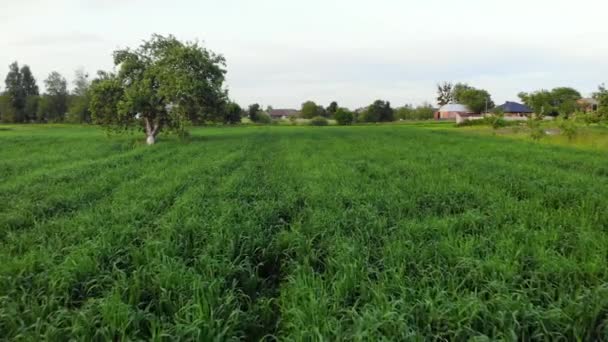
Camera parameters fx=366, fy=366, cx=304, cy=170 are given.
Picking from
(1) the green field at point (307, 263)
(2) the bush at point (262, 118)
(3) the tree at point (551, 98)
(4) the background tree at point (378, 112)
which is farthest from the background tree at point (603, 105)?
(2) the bush at point (262, 118)

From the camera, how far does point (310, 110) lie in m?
117

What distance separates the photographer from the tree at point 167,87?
26.2 metres

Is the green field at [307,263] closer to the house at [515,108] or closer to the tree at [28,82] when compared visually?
the tree at [28,82]

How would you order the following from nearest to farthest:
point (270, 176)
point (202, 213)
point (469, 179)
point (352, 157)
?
point (202, 213) < point (469, 179) < point (270, 176) < point (352, 157)

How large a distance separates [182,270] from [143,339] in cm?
114

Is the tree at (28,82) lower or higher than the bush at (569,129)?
higher

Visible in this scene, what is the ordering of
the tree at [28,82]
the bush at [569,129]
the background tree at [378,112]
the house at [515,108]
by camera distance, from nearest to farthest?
the bush at [569,129], the tree at [28,82], the background tree at [378,112], the house at [515,108]

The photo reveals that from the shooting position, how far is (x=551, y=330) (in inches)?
143

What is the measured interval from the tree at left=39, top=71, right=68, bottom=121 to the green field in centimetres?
8941

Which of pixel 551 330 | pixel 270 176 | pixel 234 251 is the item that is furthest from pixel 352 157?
pixel 551 330

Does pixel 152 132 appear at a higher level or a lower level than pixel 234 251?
higher

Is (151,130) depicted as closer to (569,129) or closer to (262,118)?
(569,129)

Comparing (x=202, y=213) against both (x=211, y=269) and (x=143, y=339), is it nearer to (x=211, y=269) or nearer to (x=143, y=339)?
(x=211, y=269)

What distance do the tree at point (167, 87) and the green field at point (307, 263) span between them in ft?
55.6
